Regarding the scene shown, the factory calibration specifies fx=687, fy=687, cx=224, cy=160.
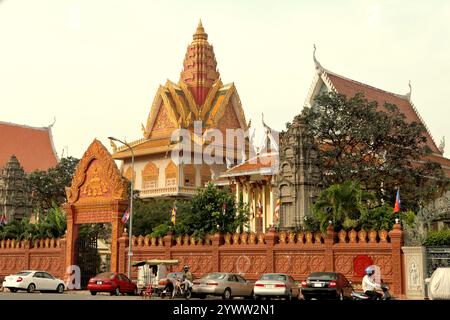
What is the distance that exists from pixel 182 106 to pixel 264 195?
1790 cm

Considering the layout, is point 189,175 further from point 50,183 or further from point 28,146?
point 28,146

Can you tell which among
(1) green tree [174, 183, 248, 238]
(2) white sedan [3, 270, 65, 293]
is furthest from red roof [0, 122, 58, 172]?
(2) white sedan [3, 270, 65, 293]

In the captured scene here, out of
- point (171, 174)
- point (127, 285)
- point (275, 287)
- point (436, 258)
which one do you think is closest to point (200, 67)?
point (171, 174)

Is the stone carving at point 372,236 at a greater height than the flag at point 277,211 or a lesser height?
lesser

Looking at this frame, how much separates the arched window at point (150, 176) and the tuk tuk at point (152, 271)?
114 feet

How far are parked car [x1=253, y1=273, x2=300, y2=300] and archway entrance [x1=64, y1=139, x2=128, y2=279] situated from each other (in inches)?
497

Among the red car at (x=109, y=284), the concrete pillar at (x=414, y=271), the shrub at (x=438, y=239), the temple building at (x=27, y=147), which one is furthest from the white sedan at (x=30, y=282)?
the temple building at (x=27, y=147)

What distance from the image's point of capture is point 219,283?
984 inches

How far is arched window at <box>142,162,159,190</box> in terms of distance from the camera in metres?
66.6

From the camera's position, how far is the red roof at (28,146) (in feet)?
235

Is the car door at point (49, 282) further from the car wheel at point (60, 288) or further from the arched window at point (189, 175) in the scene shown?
the arched window at point (189, 175)

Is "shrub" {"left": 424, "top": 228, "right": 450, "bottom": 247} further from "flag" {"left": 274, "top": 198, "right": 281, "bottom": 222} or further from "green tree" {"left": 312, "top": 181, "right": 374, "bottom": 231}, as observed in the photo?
"flag" {"left": 274, "top": 198, "right": 281, "bottom": 222}
